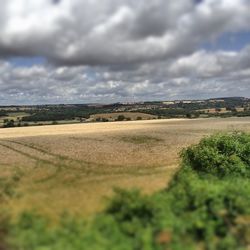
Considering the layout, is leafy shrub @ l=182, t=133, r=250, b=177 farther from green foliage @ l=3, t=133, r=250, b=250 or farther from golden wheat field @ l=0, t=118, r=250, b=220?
green foliage @ l=3, t=133, r=250, b=250

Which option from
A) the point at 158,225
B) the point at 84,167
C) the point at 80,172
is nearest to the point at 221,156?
the point at 80,172

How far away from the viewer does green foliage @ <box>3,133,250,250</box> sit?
20.4 m

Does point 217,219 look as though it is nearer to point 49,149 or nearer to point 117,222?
point 117,222

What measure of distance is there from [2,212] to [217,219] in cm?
1358

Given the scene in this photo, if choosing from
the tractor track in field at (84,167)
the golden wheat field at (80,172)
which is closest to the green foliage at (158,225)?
the golden wheat field at (80,172)

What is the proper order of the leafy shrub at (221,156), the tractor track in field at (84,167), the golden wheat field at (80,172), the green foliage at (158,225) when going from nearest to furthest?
1. the green foliage at (158,225)
2. the golden wheat field at (80,172)
3. the leafy shrub at (221,156)
4. the tractor track in field at (84,167)

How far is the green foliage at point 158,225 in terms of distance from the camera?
805 inches

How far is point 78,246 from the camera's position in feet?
64.6

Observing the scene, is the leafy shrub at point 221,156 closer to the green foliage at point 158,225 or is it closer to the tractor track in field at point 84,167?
the tractor track in field at point 84,167

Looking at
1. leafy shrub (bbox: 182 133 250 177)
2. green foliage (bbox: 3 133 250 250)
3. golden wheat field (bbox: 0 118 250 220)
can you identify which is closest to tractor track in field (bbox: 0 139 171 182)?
golden wheat field (bbox: 0 118 250 220)

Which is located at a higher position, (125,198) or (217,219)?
(125,198)

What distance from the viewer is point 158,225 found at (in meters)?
22.5

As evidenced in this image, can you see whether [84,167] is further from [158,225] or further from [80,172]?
[158,225]

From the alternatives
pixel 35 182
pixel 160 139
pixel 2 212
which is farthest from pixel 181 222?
pixel 160 139
